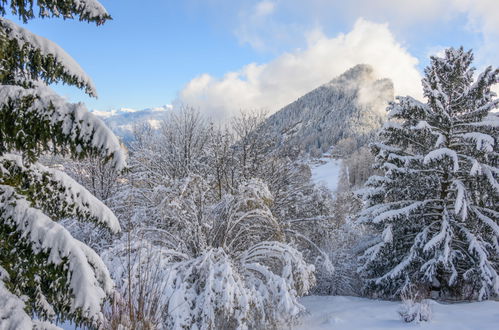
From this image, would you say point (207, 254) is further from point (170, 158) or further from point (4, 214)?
point (170, 158)

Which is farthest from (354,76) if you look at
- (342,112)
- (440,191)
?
(440,191)

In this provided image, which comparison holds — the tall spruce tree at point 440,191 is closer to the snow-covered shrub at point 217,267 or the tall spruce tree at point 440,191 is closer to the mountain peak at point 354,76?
the snow-covered shrub at point 217,267

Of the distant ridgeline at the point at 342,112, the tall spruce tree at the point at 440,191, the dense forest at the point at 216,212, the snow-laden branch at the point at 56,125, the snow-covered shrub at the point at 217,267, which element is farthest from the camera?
the distant ridgeline at the point at 342,112

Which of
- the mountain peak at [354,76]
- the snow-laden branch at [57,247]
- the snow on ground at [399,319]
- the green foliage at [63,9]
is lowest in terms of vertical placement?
the snow on ground at [399,319]

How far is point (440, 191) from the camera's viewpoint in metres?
11.5

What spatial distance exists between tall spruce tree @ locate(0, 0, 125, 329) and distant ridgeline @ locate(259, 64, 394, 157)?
3705 inches

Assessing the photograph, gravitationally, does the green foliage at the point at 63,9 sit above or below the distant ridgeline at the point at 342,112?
below

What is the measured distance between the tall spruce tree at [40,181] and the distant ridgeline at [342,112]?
9412 cm

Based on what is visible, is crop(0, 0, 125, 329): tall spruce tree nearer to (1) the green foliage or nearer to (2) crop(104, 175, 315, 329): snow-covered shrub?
(1) the green foliage

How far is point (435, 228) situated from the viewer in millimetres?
11227

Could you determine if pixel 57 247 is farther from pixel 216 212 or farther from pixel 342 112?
pixel 342 112

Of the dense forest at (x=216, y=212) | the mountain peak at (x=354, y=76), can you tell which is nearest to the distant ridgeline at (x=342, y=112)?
the mountain peak at (x=354, y=76)

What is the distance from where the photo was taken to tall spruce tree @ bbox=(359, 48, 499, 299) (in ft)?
33.8

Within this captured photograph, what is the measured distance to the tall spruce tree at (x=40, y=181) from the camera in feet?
8.63
